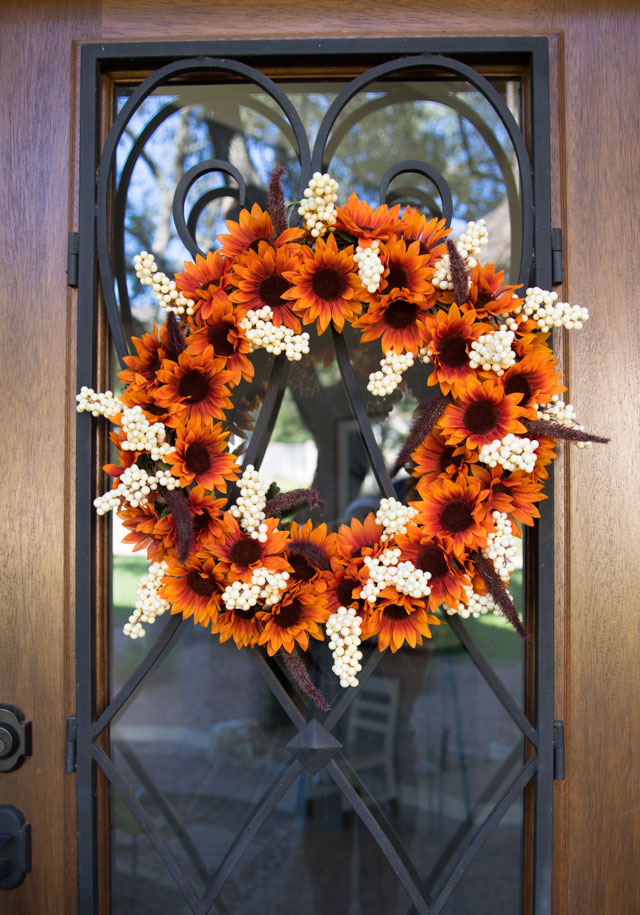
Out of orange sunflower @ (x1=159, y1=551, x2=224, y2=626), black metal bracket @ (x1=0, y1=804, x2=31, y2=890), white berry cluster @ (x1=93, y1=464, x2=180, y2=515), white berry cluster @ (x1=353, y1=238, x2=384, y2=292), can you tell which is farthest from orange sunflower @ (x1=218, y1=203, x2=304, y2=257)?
black metal bracket @ (x1=0, y1=804, x2=31, y2=890)

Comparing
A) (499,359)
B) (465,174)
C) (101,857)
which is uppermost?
(465,174)

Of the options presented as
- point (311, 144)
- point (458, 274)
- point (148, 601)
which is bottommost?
point (148, 601)

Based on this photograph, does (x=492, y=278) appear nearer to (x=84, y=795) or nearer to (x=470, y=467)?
(x=470, y=467)

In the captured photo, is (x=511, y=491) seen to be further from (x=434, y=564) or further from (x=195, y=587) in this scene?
(x=195, y=587)

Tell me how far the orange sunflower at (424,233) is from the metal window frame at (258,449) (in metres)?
0.17

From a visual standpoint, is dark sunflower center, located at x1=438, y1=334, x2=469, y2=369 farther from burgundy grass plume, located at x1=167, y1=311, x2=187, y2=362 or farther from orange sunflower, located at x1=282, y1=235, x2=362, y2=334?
burgundy grass plume, located at x1=167, y1=311, x2=187, y2=362

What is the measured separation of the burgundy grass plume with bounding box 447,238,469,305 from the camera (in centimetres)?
80

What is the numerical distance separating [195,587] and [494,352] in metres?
0.50

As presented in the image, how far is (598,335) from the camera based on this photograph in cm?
95

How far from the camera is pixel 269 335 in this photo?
851mm

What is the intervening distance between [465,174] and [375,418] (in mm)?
407

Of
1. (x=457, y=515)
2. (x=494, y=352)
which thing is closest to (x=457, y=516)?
(x=457, y=515)

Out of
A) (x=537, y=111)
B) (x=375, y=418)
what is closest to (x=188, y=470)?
(x=375, y=418)

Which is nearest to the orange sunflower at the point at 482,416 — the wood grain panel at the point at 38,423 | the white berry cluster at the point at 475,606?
the white berry cluster at the point at 475,606
